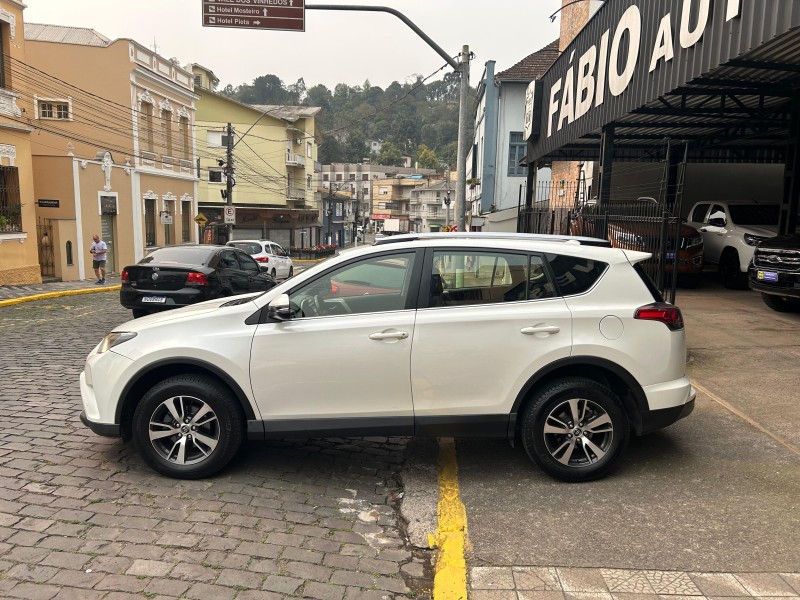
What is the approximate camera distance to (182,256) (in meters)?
11.3

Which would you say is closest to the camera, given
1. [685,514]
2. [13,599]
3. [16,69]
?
[13,599]

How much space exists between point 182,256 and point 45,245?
12.3 meters

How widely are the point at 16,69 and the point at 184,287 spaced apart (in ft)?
39.6

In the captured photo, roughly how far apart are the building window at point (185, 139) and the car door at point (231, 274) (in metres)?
20.2

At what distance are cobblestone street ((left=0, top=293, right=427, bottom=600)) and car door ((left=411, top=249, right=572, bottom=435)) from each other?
0.76 m

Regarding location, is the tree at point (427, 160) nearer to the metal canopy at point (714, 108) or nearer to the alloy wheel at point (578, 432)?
the metal canopy at point (714, 108)

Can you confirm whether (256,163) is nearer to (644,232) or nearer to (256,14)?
(256,14)

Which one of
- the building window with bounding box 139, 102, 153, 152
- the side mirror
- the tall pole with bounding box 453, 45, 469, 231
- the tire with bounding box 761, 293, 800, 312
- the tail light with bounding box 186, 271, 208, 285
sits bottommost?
the tire with bounding box 761, 293, 800, 312

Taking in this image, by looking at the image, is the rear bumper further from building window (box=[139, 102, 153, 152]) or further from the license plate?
building window (box=[139, 102, 153, 152])

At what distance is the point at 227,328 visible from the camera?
4.37 meters

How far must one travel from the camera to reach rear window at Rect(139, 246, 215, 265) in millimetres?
11102

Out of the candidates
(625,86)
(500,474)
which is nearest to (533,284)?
(500,474)

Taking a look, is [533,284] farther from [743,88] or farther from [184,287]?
[743,88]

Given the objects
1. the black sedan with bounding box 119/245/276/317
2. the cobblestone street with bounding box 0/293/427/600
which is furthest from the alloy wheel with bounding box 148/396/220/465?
the black sedan with bounding box 119/245/276/317
